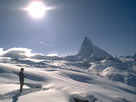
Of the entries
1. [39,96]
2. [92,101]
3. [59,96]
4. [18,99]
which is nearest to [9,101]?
[18,99]

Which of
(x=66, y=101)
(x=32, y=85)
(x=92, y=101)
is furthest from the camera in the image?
(x=32, y=85)

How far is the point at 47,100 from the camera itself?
62.6ft

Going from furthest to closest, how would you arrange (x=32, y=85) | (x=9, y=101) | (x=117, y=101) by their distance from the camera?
(x=117, y=101) < (x=32, y=85) < (x=9, y=101)

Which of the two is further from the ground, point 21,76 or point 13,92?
point 21,76

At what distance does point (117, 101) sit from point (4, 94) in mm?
31714

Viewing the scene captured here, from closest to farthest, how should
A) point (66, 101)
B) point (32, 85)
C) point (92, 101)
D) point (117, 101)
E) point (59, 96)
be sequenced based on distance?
point (66, 101) → point (59, 96) → point (92, 101) → point (32, 85) → point (117, 101)

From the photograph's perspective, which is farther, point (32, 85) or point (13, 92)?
point (32, 85)

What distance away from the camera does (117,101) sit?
47250mm

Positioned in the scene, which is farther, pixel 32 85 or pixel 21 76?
pixel 32 85

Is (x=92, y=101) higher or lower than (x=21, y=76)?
lower

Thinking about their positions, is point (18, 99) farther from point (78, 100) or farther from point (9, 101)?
point (78, 100)

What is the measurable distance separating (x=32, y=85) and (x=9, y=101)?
32.4ft

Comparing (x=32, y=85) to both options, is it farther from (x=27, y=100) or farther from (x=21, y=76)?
(x=27, y=100)

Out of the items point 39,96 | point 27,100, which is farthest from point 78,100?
point 27,100
